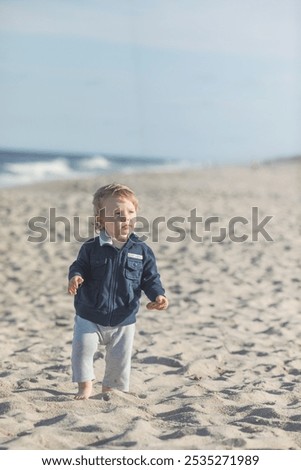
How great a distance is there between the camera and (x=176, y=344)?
6.28m

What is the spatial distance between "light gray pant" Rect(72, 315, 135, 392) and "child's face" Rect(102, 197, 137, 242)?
0.50 m

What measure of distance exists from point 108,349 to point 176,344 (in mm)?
1733

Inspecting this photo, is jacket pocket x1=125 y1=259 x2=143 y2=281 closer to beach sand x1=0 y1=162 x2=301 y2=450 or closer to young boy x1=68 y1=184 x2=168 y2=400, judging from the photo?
young boy x1=68 y1=184 x2=168 y2=400

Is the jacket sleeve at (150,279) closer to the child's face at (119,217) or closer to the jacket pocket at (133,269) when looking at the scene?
the jacket pocket at (133,269)

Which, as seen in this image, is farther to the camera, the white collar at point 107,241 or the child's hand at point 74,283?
the white collar at point 107,241

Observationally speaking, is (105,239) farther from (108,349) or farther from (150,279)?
(108,349)

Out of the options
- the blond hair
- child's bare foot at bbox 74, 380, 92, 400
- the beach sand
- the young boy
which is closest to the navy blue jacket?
the young boy

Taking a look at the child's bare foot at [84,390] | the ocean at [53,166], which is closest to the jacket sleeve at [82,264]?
the child's bare foot at [84,390]

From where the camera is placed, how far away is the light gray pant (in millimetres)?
4504

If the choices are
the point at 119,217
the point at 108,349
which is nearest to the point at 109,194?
the point at 119,217

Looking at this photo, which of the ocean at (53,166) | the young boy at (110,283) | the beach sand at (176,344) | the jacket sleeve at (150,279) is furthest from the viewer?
the ocean at (53,166)

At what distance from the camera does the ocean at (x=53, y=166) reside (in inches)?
1304

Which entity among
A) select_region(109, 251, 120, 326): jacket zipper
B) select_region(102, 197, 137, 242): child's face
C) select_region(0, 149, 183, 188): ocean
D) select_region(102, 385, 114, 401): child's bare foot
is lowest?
select_region(102, 385, 114, 401): child's bare foot

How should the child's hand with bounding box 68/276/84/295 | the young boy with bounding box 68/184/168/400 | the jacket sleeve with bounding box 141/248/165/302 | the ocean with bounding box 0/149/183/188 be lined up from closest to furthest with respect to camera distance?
the child's hand with bounding box 68/276/84/295 → the young boy with bounding box 68/184/168/400 → the jacket sleeve with bounding box 141/248/165/302 → the ocean with bounding box 0/149/183/188
